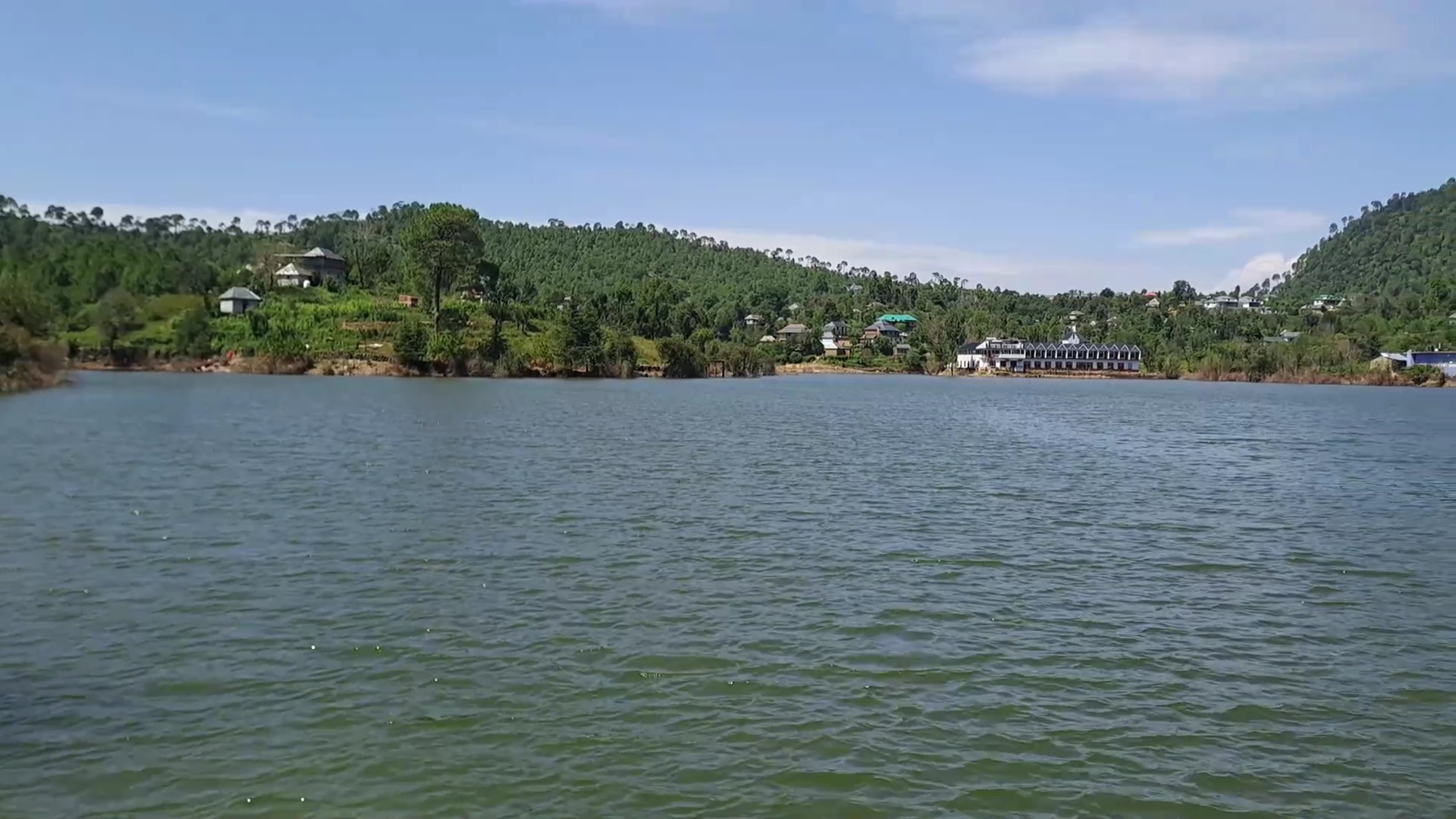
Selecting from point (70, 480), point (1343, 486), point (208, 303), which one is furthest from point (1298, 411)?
point (208, 303)

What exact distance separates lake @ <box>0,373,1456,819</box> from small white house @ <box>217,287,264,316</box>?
9444cm

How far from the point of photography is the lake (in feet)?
33.4

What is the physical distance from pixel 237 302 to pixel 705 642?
124m

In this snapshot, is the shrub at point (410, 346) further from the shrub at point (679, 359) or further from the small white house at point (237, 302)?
the shrub at point (679, 359)

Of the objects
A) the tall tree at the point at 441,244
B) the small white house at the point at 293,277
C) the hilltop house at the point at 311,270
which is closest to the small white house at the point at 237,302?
the hilltop house at the point at 311,270

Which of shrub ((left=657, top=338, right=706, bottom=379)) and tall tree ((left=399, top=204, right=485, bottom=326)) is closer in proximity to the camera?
tall tree ((left=399, top=204, right=485, bottom=326))

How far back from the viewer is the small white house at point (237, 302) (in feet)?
396

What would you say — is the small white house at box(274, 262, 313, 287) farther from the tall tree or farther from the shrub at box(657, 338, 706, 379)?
the shrub at box(657, 338, 706, 379)

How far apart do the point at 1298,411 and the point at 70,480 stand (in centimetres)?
8858

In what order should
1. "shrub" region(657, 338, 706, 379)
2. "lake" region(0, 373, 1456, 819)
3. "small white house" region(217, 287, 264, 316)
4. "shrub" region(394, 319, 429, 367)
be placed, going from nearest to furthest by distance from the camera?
1. "lake" region(0, 373, 1456, 819)
2. "shrub" region(394, 319, 429, 367)
3. "small white house" region(217, 287, 264, 316)
4. "shrub" region(657, 338, 706, 379)

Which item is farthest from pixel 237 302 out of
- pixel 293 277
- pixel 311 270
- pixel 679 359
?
pixel 679 359


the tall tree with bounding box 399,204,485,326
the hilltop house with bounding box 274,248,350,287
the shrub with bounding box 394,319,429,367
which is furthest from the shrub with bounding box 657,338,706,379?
the hilltop house with bounding box 274,248,350,287

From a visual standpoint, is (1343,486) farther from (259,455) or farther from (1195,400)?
(1195,400)

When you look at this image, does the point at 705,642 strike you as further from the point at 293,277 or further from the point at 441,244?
the point at 293,277
